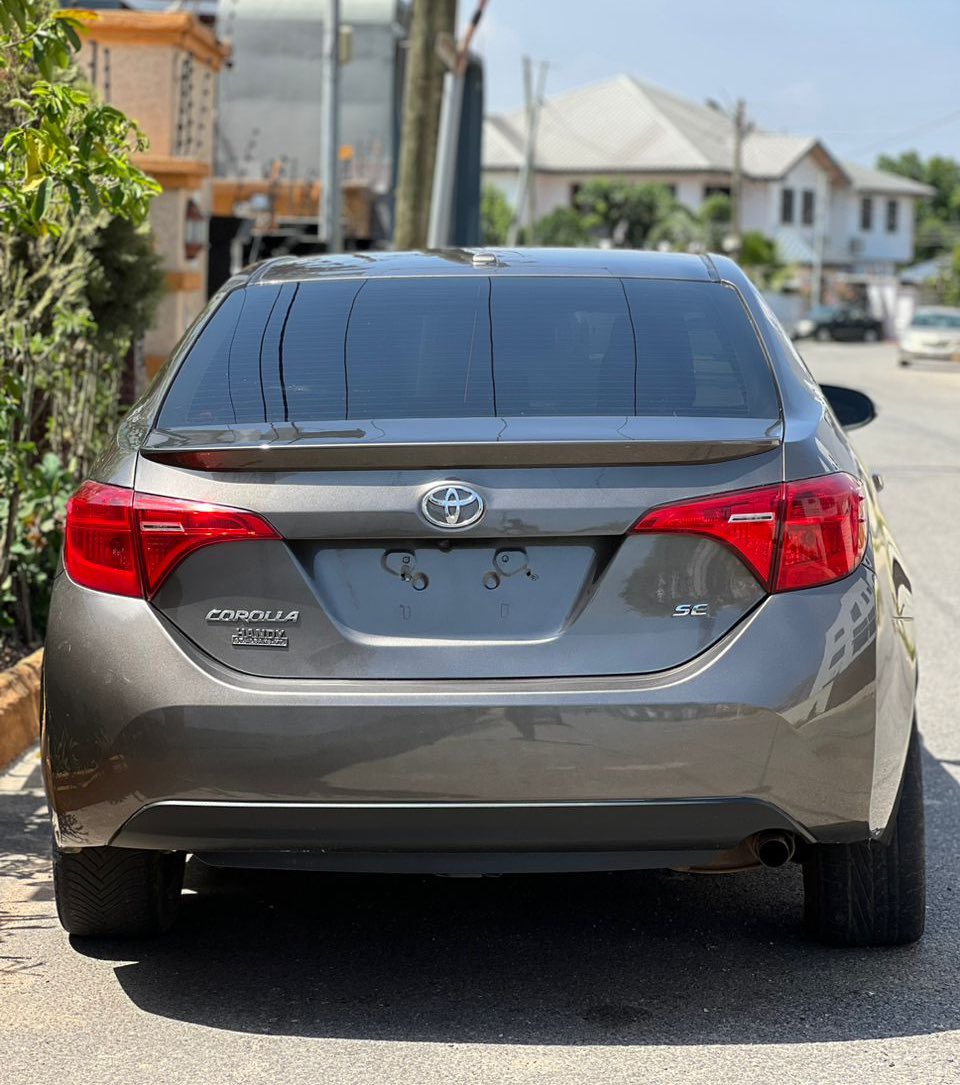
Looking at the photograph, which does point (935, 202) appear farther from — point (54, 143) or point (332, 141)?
point (54, 143)

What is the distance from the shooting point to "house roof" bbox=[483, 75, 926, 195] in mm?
85938

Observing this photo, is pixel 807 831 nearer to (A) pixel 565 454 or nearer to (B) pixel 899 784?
(B) pixel 899 784

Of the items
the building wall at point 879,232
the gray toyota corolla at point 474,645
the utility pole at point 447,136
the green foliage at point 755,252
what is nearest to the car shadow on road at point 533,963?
the gray toyota corolla at point 474,645

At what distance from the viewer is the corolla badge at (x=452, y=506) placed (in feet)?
11.8

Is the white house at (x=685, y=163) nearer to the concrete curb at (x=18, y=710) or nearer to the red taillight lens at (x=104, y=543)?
the concrete curb at (x=18, y=710)

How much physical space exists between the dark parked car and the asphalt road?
68.9 m

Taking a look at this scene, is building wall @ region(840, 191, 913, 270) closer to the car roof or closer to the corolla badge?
the car roof

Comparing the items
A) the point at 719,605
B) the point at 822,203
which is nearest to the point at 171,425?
the point at 719,605

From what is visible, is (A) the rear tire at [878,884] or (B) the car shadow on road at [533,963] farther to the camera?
(A) the rear tire at [878,884]

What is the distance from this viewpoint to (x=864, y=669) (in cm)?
371

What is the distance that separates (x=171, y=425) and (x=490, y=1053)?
146 cm

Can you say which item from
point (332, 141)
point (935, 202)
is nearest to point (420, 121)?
point (332, 141)

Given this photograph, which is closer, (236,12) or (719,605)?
(719,605)

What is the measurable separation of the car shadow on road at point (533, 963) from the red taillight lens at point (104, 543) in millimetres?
948
